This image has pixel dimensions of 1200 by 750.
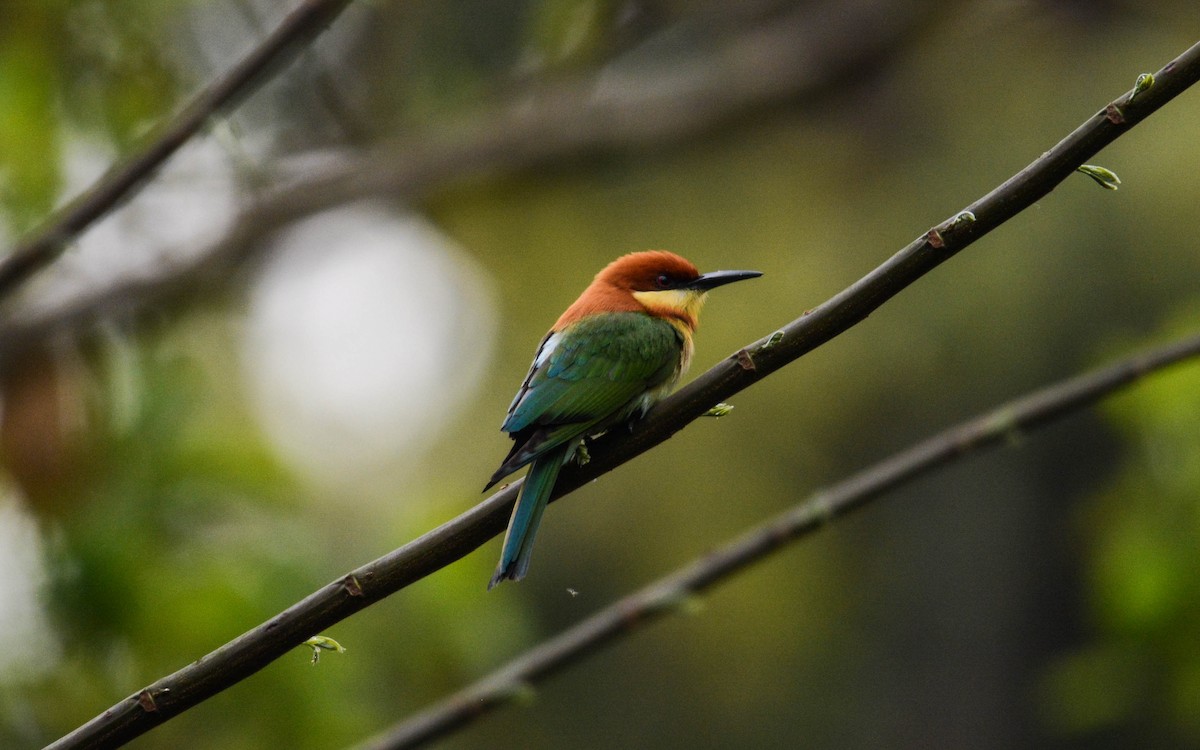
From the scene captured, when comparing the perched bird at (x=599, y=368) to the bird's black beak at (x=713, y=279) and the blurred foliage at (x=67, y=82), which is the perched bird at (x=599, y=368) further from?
the blurred foliage at (x=67, y=82)

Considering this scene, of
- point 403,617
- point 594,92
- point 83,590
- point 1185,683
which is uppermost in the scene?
point 594,92

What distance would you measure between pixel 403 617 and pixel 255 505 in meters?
0.55

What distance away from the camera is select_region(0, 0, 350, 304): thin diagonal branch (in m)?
2.36

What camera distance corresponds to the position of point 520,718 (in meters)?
10.4

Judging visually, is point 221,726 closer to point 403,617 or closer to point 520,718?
point 403,617

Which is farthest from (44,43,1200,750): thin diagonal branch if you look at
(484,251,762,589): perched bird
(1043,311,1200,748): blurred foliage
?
(1043,311,1200,748): blurred foliage

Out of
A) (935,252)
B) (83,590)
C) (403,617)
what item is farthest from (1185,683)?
(83,590)

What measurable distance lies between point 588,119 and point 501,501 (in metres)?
4.40

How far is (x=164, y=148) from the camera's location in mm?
2428

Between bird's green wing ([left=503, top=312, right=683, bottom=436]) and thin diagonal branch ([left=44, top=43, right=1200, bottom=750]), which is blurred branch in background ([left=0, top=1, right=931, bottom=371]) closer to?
bird's green wing ([left=503, top=312, right=683, bottom=436])

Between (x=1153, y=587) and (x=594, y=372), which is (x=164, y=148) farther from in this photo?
(x=1153, y=587)

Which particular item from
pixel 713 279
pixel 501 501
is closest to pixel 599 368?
pixel 713 279

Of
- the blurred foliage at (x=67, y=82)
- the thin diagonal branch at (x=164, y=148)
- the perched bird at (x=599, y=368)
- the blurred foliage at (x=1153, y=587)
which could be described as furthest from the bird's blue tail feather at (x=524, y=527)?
the blurred foliage at (x=67, y=82)

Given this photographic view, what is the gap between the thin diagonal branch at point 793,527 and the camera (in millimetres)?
2367
